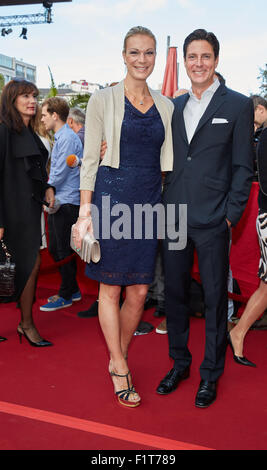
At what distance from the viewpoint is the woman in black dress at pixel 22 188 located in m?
3.37


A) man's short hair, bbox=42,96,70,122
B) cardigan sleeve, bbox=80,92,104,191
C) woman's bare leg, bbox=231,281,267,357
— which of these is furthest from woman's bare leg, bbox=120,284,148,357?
man's short hair, bbox=42,96,70,122

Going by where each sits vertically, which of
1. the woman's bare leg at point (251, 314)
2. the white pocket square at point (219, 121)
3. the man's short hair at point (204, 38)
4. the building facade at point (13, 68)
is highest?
the building facade at point (13, 68)

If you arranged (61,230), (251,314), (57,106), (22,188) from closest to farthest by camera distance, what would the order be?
(251,314) → (22,188) → (61,230) → (57,106)

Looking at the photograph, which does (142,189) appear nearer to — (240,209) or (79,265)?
(240,209)

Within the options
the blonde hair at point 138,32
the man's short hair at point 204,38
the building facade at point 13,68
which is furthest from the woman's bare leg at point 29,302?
the building facade at point 13,68

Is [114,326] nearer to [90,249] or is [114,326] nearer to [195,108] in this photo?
[90,249]

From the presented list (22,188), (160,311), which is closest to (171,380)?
(160,311)

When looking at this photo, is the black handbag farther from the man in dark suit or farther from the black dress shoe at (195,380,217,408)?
the black dress shoe at (195,380,217,408)

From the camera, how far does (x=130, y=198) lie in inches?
101

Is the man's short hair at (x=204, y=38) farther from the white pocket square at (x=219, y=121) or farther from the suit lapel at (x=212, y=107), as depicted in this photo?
the white pocket square at (x=219, y=121)

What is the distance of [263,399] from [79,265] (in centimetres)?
279

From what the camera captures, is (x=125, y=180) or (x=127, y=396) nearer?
(x=125, y=180)

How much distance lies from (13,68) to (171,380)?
101m

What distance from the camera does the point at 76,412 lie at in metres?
2.57
